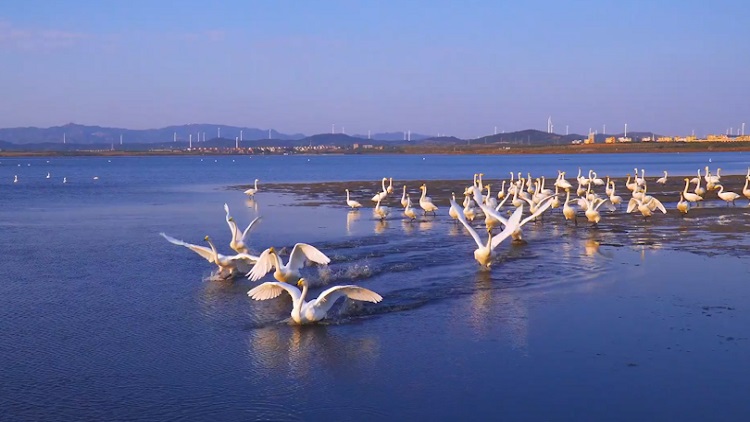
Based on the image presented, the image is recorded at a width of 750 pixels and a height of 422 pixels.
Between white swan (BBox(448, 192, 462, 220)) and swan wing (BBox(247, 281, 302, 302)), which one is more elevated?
white swan (BBox(448, 192, 462, 220))

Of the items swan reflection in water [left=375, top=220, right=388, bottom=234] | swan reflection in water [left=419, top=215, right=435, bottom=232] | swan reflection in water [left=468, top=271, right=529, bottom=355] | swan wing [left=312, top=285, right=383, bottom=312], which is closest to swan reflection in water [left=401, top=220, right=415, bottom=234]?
swan reflection in water [left=419, top=215, right=435, bottom=232]

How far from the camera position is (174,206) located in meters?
29.5

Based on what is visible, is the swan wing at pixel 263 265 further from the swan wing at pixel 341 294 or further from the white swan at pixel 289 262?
the swan wing at pixel 341 294

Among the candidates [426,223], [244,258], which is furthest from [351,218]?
[244,258]

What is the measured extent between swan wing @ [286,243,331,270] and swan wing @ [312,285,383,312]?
1.44 meters

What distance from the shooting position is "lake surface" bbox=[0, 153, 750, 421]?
7.58 metres

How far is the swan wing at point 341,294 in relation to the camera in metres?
10.1

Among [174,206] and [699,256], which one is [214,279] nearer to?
[699,256]

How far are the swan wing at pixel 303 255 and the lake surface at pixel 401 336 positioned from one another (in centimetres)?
81

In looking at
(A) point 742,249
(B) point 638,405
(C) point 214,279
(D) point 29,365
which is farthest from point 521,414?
(A) point 742,249

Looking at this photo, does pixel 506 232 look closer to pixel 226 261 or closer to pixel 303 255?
pixel 303 255

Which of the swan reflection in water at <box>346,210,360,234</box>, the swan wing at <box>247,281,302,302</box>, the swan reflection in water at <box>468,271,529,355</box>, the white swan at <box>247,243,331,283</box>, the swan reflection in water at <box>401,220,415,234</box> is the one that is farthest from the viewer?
the swan reflection in water at <box>346,210,360,234</box>

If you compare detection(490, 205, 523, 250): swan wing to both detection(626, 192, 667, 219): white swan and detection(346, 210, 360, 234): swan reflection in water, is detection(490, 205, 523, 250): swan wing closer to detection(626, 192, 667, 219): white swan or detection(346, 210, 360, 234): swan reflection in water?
detection(346, 210, 360, 234): swan reflection in water

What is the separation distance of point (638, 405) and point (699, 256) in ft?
26.9
